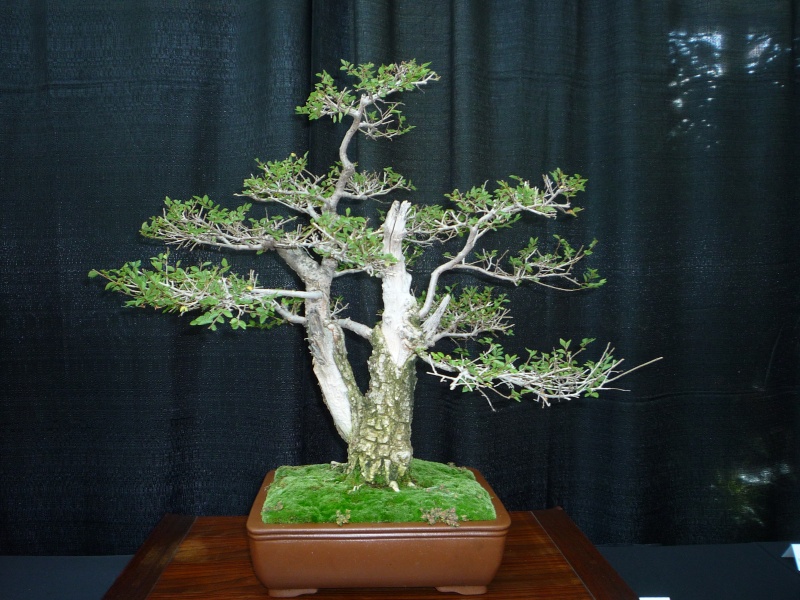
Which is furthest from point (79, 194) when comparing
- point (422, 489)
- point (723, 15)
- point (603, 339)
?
point (723, 15)

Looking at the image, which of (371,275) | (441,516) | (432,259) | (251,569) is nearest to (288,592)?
(251,569)

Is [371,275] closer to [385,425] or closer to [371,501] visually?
[385,425]

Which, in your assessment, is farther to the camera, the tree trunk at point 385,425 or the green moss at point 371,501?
the tree trunk at point 385,425

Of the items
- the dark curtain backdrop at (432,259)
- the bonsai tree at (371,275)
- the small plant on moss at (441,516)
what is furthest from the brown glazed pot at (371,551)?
the dark curtain backdrop at (432,259)

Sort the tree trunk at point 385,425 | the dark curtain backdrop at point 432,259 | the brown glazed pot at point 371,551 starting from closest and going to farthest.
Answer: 1. the brown glazed pot at point 371,551
2. the tree trunk at point 385,425
3. the dark curtain backdrop at point 432,259

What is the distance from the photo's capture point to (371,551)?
1.42 metres

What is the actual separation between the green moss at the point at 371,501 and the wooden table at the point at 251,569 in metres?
0.18

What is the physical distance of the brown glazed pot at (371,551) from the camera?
1.40m

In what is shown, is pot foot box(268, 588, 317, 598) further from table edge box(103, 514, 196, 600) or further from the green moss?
table edge box(103, 514, 196, 600)

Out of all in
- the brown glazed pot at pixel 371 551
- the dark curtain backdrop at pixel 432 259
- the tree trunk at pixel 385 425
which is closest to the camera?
the brown glazed pot at pixel 371 551

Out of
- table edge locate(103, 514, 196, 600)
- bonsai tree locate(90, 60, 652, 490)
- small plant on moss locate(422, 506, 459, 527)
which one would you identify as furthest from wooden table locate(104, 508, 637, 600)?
bonsai tree locate(90, 60, 652, 490)

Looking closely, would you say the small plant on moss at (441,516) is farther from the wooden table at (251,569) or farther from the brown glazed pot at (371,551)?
the wooden table at (251,569)

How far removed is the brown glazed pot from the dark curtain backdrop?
84cm

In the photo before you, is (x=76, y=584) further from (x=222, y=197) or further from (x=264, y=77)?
(x=264, y=77)
